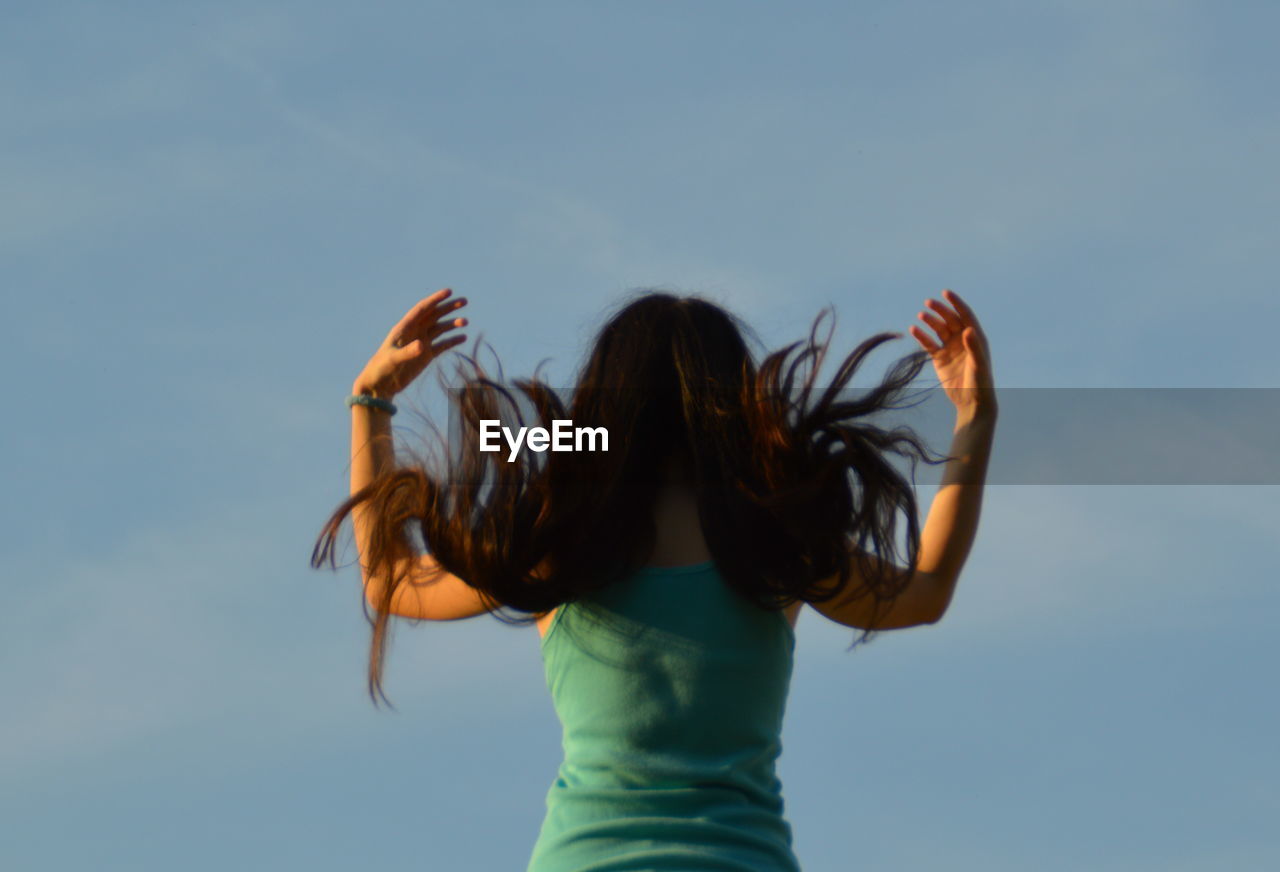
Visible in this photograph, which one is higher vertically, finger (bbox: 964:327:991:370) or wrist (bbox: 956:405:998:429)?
finger (bbox: 964:327:991:370)

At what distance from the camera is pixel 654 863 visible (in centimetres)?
363

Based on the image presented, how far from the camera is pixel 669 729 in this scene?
378 cm

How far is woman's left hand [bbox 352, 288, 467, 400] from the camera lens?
4707 millimetres

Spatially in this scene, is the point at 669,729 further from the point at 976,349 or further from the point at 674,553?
the point at 976,349

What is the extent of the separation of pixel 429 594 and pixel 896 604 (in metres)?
1.14

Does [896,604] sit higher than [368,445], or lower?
lower

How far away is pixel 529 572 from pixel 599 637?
222 mm

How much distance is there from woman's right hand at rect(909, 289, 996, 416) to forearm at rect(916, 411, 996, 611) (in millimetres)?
157

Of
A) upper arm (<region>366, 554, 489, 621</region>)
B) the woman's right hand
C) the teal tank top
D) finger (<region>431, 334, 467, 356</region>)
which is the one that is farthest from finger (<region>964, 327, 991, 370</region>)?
upper arm (<region>366, 554, 489, 621</region>)

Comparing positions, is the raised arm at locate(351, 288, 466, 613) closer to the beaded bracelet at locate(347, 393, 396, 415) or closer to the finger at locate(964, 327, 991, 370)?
the beaded bracelet at locate(347, 393, 396, 415)

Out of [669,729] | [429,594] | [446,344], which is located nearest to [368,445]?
[446,344]

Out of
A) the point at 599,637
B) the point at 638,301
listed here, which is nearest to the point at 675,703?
the point at 599,637

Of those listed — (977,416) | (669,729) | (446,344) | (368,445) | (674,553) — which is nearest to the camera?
(669,729)

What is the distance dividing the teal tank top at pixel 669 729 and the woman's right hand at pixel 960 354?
0.95 m
